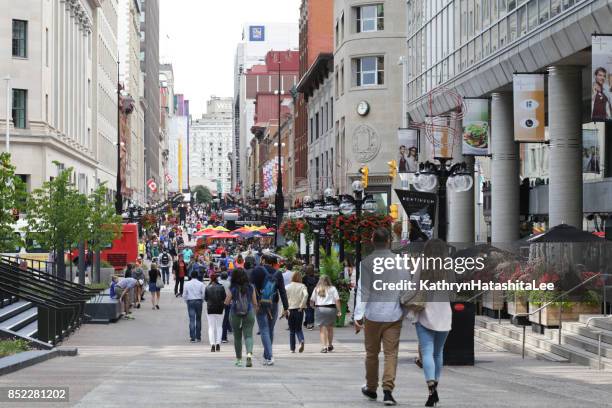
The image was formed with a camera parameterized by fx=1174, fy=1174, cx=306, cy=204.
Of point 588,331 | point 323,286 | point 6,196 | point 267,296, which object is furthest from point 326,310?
point 6,196

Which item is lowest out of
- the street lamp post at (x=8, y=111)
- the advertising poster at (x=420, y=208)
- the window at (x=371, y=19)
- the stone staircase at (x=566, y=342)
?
the stone staircase at (x=566, y=342)

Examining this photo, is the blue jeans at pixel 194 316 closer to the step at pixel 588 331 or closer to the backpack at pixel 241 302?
the backpack at pixel 241 302

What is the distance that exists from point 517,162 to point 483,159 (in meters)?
21.0

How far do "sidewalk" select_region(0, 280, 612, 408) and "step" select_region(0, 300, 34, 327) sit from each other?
A: 134 centimetres

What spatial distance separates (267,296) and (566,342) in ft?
17.9

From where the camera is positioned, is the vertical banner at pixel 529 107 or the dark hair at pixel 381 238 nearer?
the dark hair at pixel 381 238

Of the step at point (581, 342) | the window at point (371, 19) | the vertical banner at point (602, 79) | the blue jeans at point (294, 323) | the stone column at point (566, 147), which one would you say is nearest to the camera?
the step at point (581, 342)

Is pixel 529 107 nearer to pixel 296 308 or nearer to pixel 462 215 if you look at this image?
pixel 462 215

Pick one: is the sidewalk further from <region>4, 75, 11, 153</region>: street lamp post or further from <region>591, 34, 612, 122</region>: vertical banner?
<region>4, 75, 11, 153</region>: street lamp post

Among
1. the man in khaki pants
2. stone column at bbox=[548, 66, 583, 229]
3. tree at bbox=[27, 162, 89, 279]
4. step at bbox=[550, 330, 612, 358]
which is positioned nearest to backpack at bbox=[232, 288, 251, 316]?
step at bbox=[550, 330, 612, 358]

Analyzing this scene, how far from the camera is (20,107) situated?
6638 centimetres

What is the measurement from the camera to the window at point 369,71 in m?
70.6

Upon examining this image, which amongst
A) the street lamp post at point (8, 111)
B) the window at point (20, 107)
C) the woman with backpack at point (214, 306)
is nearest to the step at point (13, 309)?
the woman with backpack at point (214, 306)

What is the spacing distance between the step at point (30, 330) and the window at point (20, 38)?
44.3m
